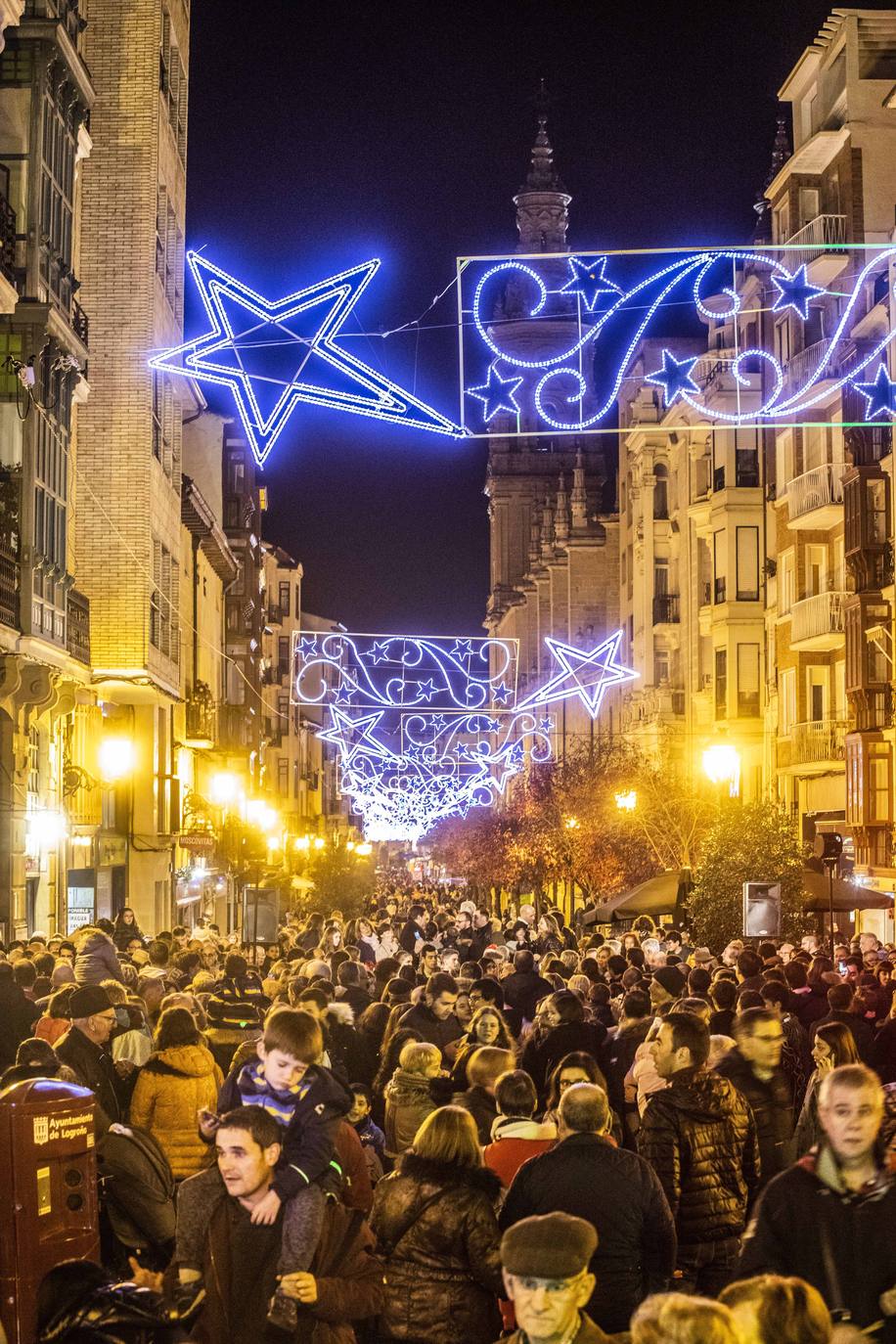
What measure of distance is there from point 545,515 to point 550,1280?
109653 mm

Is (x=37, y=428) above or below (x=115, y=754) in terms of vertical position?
above

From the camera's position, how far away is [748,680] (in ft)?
193

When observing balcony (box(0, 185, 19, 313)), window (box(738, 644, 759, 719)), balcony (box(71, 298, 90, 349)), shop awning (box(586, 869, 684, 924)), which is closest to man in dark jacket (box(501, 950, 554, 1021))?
balcony (box(0, 185, 19, 313))

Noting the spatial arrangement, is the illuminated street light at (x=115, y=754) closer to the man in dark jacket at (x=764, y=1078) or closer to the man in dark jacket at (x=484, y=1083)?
the man in dark jacket at (x=484, y=1083)

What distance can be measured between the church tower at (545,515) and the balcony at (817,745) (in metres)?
17.5

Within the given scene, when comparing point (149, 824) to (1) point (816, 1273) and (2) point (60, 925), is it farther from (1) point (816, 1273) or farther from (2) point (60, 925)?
(1) point (816, 1273)

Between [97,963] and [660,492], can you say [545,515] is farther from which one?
[97,963]

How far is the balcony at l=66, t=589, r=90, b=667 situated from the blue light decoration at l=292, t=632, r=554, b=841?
14.6ft

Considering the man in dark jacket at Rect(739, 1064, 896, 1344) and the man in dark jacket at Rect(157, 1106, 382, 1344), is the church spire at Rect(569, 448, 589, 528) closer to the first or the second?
the man in dark jacket at Rect(739, 1064, 896, 1344)

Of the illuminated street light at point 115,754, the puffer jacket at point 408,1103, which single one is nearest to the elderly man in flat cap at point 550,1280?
the puffer jacket at point 408,1103

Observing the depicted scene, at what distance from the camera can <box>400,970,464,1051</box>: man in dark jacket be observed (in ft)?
47.2

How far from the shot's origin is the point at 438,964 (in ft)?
73.8

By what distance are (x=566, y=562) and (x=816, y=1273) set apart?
315 ft

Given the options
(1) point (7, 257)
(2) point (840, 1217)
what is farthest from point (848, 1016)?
(1) point (7, 257)
